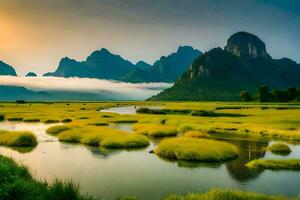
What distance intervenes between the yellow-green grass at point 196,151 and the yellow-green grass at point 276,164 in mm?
4483

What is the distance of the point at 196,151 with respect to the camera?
4650 cm

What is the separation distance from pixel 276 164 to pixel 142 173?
49.5 ft

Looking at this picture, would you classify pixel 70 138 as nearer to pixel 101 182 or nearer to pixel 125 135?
pixel 125 135

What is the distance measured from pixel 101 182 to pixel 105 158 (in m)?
12.0

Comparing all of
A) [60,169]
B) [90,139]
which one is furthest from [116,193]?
[90,139]

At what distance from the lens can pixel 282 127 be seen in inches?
3044

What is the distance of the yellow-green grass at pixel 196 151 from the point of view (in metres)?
45.4

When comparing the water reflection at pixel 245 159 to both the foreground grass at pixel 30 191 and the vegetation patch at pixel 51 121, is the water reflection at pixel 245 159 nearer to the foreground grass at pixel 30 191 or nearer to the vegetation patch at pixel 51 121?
the foreground grass at pixel 30 191

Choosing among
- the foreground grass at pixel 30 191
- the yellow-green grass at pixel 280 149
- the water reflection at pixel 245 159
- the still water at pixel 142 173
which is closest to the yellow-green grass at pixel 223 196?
the still water at pixel 142 173

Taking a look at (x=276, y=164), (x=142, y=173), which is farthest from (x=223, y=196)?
(x=276, y=164)

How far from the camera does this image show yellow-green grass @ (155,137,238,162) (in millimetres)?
45438

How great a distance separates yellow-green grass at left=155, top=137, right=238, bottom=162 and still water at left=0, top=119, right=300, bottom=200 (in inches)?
59.7

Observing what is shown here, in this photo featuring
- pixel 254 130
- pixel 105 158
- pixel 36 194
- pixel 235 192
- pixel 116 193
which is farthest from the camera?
pixel 254 130

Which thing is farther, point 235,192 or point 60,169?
point 60,169
